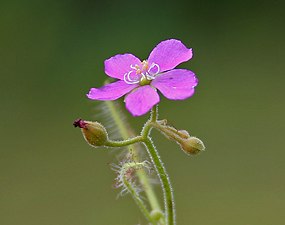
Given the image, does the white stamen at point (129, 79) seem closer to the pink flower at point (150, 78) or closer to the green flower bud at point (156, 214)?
the pink flower at point (150, 78)

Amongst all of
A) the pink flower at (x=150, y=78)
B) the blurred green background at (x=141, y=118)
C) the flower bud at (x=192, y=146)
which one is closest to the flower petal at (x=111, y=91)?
the pink flower at (x=150, y=78)

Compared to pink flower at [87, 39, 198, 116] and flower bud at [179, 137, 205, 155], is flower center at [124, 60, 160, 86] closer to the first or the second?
pink flower at [87, 39, 198, 116]

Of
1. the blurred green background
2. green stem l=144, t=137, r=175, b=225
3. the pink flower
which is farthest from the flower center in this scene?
the blurred green background

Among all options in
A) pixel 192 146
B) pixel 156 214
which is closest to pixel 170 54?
pixel 192 146
